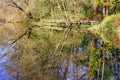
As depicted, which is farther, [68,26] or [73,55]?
[68,26]

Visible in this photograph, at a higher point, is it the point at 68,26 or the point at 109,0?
the point at 109,0

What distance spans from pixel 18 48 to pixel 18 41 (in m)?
2.50

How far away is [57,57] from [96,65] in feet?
7.61

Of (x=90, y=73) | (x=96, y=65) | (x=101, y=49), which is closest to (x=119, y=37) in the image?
(x=101, y=49)

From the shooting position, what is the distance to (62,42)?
20375mm

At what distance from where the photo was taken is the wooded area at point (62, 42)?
1312cm

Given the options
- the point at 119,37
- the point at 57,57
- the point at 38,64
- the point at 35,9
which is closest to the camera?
the point at 38,64

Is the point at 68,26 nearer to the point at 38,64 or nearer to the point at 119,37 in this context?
the point at 119,37

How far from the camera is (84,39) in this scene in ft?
72.5

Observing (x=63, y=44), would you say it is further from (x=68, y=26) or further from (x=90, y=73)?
(x=68, y=26)

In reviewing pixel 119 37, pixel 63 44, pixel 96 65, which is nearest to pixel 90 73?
pixel 96 65

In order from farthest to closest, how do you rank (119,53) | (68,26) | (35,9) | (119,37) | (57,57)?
(35,9)
(68,26)
(119,37)
(119,53)
(57,57)

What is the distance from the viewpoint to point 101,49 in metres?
18.2

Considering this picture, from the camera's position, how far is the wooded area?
13.1 metres
